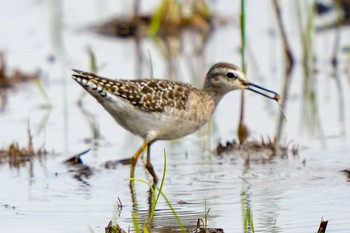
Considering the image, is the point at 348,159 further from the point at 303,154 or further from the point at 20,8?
the point at 20,8

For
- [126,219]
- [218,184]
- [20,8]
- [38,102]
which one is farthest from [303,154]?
[20,8]

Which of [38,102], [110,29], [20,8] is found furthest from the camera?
[20,8]

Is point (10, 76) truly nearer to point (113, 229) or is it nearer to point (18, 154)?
point (18, 154)

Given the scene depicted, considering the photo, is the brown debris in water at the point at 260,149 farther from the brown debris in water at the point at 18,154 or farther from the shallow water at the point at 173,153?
the brown debris in water at the point at 18,154

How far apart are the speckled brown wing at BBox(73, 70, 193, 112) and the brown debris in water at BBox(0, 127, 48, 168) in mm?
1115

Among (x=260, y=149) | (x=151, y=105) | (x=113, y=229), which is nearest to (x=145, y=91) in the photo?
(x=151, y=105)

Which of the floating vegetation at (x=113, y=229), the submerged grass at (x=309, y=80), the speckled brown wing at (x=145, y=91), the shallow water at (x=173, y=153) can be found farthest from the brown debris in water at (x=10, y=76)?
the floating vegetation at (x=113, y=229)

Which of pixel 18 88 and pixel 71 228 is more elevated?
pixel 18 88

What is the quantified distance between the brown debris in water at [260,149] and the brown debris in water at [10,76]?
14.2ft

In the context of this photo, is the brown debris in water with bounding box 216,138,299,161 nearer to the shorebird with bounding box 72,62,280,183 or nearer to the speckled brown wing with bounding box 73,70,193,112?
the shorebird with bounding box 72,62,280,183

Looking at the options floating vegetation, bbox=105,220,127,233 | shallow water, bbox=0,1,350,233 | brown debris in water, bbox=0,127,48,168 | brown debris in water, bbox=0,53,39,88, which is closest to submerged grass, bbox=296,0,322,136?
shallow water, bbox=0,1,350,233

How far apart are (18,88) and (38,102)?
85cm

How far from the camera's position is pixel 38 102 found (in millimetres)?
14266

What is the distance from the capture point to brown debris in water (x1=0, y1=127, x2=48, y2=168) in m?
11.3
